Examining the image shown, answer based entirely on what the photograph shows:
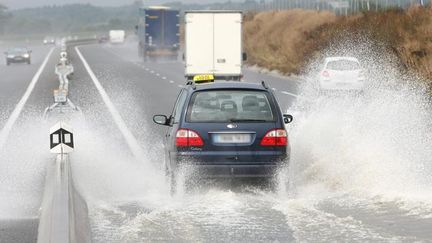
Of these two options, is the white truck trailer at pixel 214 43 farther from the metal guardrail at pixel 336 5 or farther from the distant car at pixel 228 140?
the distant car at pixel 228 140

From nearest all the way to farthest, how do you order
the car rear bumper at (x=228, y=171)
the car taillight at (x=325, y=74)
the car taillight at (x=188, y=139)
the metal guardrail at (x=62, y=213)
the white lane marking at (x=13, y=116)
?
the metal guardrail at (x=62, y=213) → the car rear bumper at (x=228, y=171) → the car taillight at (x=188, y=139) → the white lane marking at (x=13, y=116) → the car taillight at (x=325, y=74)

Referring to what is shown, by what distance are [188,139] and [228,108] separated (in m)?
0.72

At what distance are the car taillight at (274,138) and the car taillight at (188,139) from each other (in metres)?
0.78

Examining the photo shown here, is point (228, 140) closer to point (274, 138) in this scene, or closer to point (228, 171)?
point (228, 171)

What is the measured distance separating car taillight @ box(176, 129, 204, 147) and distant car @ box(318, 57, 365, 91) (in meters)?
23.4

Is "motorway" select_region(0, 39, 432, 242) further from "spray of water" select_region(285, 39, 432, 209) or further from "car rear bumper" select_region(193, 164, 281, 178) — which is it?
"car rear bumper" select_region(193, 164, 281, 178)

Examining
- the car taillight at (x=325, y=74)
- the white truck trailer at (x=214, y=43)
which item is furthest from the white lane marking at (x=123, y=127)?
the car taillight at (x=325, y=74)

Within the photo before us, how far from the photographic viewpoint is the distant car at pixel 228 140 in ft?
41.2

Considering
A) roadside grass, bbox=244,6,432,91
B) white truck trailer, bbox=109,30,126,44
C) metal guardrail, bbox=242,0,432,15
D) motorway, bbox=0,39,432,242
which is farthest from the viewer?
white truck trailer, bbox=109,30,126,44

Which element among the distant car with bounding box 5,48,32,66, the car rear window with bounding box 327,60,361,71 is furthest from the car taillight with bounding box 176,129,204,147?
the distant car with bounding box 5,48,32,66

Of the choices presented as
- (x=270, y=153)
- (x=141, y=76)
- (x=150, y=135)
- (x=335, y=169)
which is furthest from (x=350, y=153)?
(x=141, y=76)

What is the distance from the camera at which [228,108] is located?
12992 millimetres

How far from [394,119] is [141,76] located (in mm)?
33933

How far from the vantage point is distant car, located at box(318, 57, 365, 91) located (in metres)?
35.5
